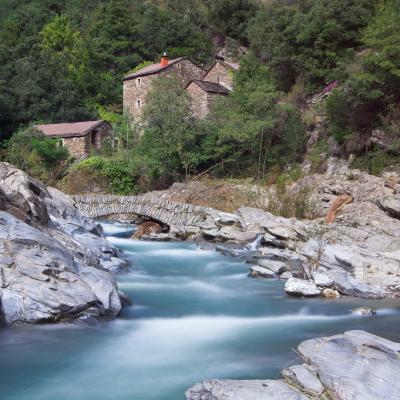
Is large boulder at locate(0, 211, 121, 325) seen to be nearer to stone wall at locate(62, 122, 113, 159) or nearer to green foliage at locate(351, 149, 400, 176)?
green foliage at locate(351, 149, 400, 176)

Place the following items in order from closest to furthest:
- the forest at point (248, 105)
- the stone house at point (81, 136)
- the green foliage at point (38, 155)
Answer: the forest at point (248, 105) < the green foliage at point (38, 155) < the stone house at point (81, 136)

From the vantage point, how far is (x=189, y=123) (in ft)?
93.1

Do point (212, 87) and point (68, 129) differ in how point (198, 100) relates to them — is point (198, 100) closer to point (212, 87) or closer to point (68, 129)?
point (212, 87)

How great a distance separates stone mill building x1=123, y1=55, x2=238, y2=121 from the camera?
110 feet

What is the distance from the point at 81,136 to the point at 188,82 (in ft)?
28.0

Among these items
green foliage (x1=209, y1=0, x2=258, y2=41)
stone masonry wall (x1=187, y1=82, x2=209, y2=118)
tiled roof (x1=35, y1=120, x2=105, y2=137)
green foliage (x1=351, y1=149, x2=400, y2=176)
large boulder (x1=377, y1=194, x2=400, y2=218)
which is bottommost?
large boulder (x1=377, y1=194, x2=400, y2=218)

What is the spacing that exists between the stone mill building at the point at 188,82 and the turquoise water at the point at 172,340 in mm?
23208

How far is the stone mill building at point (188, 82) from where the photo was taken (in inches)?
1320

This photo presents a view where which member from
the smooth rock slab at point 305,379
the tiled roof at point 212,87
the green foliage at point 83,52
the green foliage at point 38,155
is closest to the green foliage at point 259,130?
the tiled roof at point 212,87

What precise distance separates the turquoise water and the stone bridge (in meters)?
7.26

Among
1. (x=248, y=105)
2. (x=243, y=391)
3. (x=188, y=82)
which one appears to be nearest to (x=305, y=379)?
(x=243, y=391)

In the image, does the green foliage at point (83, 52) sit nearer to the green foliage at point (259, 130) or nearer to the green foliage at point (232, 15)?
the green foliage at point (232, 15)

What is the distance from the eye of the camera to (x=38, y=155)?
3120 centimetres

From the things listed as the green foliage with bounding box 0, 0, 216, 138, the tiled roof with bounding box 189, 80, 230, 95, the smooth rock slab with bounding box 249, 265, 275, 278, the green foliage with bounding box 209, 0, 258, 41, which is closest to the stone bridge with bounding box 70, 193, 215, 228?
the smooth rock slab with bounding box 249, 265, 275, 278
